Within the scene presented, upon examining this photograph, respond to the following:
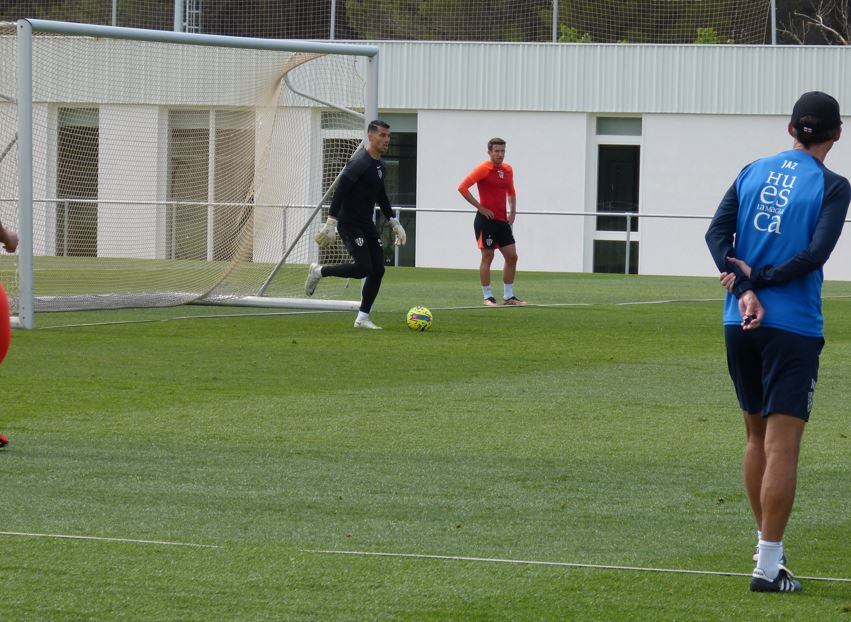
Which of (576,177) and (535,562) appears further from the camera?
(576,177)

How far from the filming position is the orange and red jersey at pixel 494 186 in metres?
18.3

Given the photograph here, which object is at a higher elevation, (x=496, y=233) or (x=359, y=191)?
(x=359, y=191)

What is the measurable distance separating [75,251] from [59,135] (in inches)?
86.3

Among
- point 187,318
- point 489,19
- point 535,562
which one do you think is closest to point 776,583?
point 535,562

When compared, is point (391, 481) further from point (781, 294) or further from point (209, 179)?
point (209, 179)

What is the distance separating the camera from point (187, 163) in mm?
19672

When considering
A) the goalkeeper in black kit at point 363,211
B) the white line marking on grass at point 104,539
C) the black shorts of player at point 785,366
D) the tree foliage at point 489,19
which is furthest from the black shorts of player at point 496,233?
the tree foliage at point 489,19

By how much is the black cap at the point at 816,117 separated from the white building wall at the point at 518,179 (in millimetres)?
26766

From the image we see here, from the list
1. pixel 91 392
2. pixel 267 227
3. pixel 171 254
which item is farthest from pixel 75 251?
pixel 91 392

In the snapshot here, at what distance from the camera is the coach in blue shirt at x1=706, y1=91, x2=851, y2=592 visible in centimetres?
500

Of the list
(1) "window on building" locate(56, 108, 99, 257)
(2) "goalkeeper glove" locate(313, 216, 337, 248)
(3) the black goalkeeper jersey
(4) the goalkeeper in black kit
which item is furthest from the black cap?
(1) "window on building" locate(56, 108, 99, 257)

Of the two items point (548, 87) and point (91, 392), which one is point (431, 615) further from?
point (548, 87)

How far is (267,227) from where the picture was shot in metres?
18.2

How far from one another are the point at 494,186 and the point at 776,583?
13616mm
